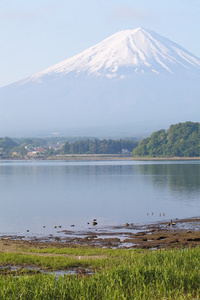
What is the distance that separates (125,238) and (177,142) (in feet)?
414

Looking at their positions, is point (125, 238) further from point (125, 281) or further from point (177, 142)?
point (177, 142)

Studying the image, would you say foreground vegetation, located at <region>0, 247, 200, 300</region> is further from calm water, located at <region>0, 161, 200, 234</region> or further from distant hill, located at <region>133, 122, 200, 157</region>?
distant hill, located at <region>133, 122, 200, 157</region>

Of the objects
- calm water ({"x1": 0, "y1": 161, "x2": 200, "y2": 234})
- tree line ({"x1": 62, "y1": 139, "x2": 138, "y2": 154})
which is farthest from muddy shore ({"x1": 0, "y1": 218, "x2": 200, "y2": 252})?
tree line ({"x1": 62, "y1": 139, "x2": 138, "y2": 154})

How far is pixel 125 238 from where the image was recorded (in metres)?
23.9

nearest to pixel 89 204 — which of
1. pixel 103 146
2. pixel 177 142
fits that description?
pixel 177 142

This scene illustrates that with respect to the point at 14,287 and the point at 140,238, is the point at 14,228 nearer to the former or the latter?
the point at 140,238

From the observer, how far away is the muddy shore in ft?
69.2

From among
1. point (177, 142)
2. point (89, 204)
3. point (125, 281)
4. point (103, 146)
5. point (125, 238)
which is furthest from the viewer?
point (103, 146)

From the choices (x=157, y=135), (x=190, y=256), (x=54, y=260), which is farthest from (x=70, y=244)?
(x=157, y=135)

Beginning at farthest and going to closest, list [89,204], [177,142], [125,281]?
[177,142]
[89,204]
[125,281]

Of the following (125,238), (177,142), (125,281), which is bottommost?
(125,238)

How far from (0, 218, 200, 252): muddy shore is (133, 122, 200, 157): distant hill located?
120m

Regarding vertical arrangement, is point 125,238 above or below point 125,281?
below

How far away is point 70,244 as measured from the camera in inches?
854
